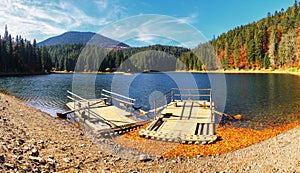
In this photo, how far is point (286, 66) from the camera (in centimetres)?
9075

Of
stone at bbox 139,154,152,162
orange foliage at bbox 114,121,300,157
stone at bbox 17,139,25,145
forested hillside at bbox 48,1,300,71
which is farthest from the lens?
forested hillside at bbox 48,1,300,71

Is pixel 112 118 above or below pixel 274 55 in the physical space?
below

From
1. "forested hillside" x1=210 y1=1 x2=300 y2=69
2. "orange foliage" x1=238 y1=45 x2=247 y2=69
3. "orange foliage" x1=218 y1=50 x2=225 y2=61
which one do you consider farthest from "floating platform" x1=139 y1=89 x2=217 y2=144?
"orange foliage" x1=218 y1=50 x2=225 y2=61

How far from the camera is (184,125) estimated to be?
15578 mm

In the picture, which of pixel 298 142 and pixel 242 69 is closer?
pixel 298 142

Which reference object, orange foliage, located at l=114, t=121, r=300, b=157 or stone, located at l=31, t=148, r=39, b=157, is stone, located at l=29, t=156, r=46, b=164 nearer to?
stone, located at l=31, t=148, r=39, b=157

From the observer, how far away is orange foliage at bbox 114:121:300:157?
11.0 meters

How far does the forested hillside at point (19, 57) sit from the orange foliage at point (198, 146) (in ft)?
352

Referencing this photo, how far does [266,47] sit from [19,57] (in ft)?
402

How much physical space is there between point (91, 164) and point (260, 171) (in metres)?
6.16

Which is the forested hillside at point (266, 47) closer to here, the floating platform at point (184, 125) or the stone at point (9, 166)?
the floating platform at point (184, 125)

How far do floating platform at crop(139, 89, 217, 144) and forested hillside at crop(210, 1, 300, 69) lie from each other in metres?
81.4

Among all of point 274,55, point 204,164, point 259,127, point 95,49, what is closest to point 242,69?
point 274,55

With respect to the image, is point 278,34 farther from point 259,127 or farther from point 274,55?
point 259,127
